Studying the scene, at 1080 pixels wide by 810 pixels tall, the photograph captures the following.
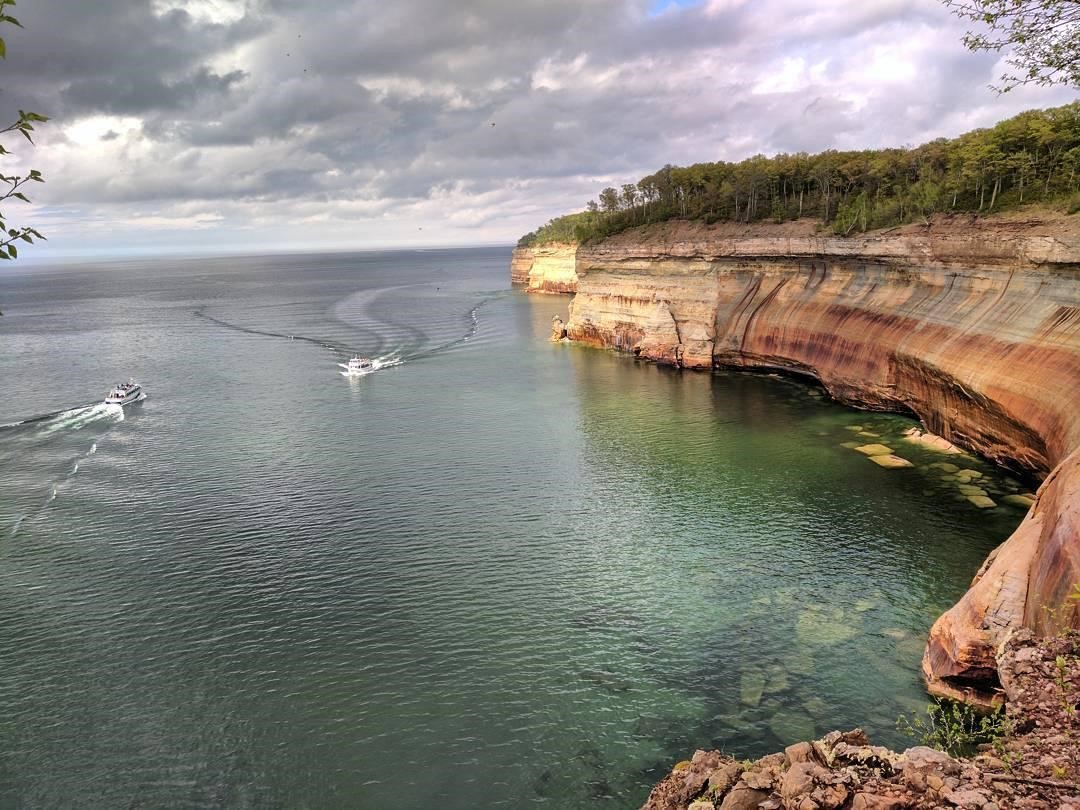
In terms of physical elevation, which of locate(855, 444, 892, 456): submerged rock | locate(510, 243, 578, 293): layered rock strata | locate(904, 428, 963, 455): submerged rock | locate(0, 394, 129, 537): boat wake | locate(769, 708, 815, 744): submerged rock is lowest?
locate(769, 708, 815, 744): submerged rock

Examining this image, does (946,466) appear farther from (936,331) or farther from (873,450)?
(936,331)

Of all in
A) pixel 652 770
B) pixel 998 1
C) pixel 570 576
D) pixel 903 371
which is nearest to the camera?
pixel 998 1

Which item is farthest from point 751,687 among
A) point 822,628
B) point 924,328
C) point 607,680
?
point 924,328

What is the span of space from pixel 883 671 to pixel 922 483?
2131 centimetres

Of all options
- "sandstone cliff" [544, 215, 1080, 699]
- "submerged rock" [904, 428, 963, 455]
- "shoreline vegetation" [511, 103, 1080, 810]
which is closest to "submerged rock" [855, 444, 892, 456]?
"submerged rock" [904, 428, 963, 455]

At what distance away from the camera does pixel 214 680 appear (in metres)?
26.5

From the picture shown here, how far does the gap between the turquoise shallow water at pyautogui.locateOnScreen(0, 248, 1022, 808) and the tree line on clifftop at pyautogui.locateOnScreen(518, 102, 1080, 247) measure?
63.2 ft

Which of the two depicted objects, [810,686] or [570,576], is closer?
[810,686]

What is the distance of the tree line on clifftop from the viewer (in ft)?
175

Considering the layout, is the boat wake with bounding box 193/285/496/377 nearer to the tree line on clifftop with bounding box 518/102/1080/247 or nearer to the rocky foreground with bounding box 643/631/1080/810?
the tree line on clifftop with bounding box 518/102/1080/247

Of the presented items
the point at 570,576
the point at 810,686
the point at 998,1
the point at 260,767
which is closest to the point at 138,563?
the point at 260,767

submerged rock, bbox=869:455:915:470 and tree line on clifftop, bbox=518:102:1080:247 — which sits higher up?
tree line on clifftop, bbox=518:102:1080:247

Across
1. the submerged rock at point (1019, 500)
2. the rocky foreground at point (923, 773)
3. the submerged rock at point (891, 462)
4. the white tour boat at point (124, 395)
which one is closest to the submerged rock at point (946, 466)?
the submerged rock at point (891, 462)

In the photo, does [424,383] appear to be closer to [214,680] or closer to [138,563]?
[138,563]
